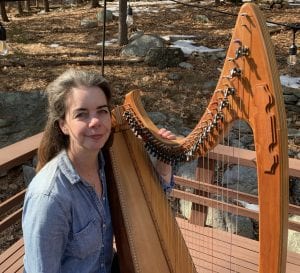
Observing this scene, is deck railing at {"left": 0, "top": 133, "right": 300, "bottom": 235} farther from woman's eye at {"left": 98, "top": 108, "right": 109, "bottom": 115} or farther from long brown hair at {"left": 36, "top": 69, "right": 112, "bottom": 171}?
woman's eye at {"left": 98, "top": 108, "right": 109, "bottom": 115}

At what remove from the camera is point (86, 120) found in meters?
1.37

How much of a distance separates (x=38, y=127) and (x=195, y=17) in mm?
6164

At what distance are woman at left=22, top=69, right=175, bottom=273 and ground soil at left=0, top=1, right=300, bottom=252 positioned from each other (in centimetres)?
354

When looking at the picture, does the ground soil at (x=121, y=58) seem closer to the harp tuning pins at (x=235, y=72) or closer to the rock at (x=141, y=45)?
the rock at (x=141, y=45)

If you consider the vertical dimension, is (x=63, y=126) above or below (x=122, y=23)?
above

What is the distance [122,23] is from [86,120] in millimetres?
7040

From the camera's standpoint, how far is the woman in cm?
129

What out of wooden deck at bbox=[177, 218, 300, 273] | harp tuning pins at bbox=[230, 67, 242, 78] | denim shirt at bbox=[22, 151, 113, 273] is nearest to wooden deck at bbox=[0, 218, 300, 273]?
wooden deck at bbox=[177, 218, 300, 273]

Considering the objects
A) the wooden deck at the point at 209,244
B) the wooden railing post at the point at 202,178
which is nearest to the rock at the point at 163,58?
the wooden railing post at the point at 202,178

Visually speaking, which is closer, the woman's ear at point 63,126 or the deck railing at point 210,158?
the woman's ear at point 63,126

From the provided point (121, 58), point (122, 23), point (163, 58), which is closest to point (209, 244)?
point (163, 58)

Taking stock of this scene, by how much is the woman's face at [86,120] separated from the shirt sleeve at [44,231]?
0.19 meters

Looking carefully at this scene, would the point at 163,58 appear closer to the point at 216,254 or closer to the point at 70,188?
the point at 216,254

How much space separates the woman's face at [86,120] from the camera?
1.36 metres
